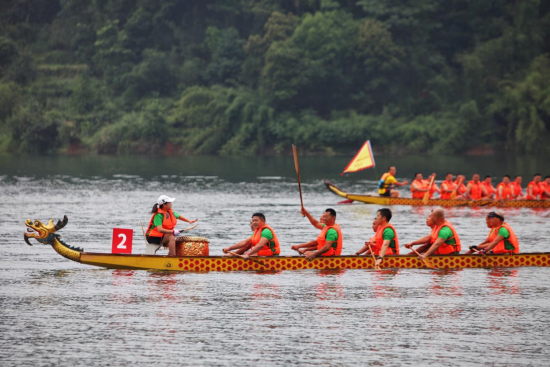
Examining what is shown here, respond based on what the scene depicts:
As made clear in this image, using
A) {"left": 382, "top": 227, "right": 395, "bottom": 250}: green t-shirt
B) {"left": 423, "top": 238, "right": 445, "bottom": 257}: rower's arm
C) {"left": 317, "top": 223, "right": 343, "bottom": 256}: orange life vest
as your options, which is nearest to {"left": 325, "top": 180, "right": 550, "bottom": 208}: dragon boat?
{"left": 423, "top": 238, "right": 445, "bottom": 257}: rower's arm

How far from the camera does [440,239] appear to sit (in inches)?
965

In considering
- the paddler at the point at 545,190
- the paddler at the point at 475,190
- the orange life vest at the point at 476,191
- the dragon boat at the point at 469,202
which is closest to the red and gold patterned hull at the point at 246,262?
the dragon boat at the point at 469,202

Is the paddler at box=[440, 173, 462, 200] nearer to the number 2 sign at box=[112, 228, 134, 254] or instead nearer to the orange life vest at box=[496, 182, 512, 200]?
the orange life vest at box=[496, 182, 512, 200]

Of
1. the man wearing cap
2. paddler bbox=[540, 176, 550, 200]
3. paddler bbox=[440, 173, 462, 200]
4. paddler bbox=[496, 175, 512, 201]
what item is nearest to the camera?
the man wearing cap

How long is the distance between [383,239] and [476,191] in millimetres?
21672

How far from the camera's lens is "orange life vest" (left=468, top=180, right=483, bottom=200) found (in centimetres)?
4506

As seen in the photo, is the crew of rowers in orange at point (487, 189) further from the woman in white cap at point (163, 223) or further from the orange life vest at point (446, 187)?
the woman in white cap at point (163, 223)

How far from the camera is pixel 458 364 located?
16.8 m

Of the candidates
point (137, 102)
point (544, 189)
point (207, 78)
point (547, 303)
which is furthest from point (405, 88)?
point (547, 303)

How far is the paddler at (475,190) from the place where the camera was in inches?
1772

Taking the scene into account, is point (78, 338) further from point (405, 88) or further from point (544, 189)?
point (405, 88)

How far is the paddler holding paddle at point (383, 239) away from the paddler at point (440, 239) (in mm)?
408

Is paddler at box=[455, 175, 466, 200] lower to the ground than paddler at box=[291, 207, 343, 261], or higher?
higher

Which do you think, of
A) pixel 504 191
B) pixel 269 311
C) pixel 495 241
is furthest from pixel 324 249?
pixel 504 191
